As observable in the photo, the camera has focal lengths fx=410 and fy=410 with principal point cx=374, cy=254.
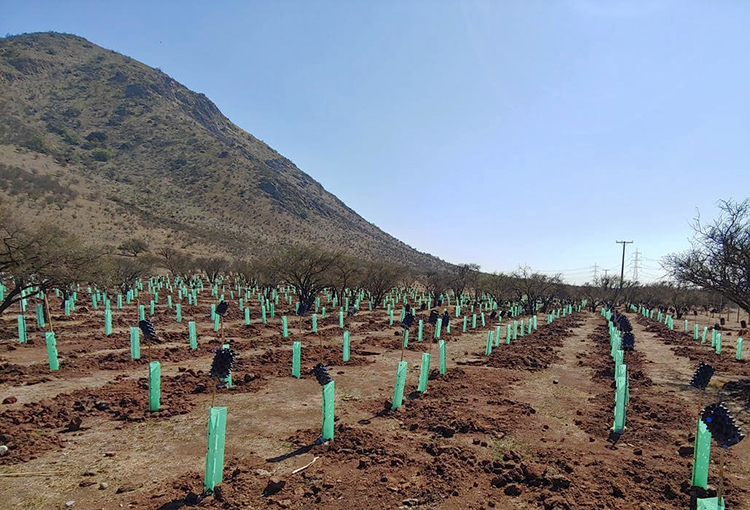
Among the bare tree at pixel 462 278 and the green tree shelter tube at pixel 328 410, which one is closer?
the green tree shelter tube at pixel 328 410

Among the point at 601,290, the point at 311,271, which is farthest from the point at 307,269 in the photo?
the point at 601,290

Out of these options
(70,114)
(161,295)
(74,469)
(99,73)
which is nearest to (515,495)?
(74,469)

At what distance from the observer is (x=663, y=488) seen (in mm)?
4934

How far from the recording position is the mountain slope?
64062mm

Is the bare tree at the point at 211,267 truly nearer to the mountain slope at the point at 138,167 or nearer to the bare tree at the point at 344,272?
the mountain slope at the point at 138,167

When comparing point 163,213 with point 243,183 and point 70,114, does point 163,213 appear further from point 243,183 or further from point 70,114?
point 70,114

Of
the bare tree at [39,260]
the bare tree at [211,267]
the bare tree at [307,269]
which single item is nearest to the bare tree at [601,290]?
the bare tree at [307,269]

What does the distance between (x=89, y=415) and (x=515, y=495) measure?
690cm

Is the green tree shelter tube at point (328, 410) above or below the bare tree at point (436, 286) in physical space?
below

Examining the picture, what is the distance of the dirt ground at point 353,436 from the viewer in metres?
4.65

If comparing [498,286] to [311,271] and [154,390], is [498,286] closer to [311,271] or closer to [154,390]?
[311,271]

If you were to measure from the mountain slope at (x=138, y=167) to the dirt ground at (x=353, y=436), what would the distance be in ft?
179

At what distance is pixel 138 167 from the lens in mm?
89250

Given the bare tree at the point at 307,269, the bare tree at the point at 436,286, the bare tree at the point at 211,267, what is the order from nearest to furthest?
1. the bare tree at the point at 307,269
2. the bare tree at the point at 436,286
3. the bare tree at the point at 211,267
